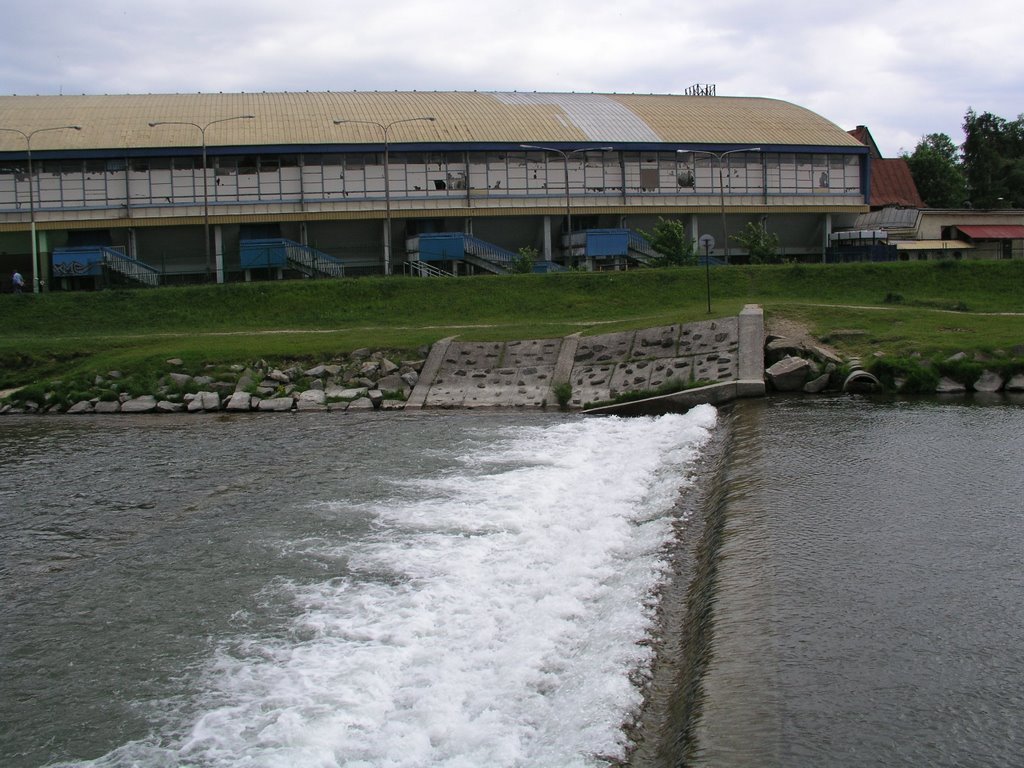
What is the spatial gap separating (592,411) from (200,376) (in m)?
13.4

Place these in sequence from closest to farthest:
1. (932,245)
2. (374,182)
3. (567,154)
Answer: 1. (374,182)
2. (567,154)
3. (932,245)

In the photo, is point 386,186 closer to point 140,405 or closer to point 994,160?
point 140,405

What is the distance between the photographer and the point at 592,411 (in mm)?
27828

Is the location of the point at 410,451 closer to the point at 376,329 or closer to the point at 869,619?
the point at 869,619

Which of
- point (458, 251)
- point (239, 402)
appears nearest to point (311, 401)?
point (239, 402)

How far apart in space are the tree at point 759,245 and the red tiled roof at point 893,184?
3026 cm

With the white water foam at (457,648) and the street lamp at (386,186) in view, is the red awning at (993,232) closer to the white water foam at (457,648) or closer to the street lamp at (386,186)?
the street lamp at (386,186)

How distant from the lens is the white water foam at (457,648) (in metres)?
8.09

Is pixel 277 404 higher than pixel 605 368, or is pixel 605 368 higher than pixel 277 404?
pixel 605 368

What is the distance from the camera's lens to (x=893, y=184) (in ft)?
292

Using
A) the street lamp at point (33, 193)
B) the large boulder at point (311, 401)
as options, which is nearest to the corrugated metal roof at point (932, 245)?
the large boulder at point (311, 401)

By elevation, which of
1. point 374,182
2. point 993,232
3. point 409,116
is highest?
point 409,116

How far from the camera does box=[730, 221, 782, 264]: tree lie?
5769 centimetres

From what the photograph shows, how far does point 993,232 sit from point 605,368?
49897mm
